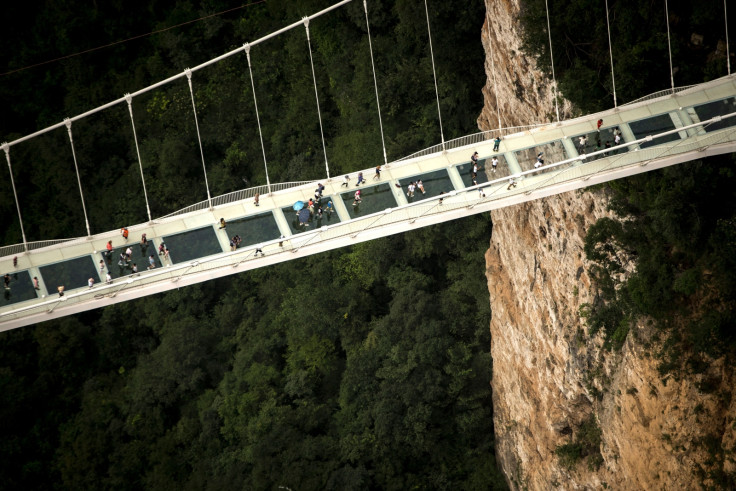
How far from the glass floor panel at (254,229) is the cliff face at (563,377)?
1093 centimetres

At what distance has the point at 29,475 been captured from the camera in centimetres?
6500

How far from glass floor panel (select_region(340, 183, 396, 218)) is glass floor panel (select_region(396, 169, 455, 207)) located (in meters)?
0.60

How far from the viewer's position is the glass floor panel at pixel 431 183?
1881 inches

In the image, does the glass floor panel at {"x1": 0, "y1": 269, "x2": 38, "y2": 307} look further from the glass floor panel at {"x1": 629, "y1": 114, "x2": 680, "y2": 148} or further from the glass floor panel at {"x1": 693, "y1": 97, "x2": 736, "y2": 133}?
the glass floor panel at {"x1": 693, "y1": 97, "x2": 736, "y2": 133}

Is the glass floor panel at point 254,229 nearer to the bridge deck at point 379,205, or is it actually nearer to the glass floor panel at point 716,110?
the bridge deck at point 379,205

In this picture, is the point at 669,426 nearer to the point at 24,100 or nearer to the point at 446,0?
the point at 446,0

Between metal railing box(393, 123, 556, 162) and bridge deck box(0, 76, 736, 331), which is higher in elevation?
metal railing box(393, 123, 556, 162)

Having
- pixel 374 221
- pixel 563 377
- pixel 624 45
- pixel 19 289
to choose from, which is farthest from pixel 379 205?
pixel 19 289

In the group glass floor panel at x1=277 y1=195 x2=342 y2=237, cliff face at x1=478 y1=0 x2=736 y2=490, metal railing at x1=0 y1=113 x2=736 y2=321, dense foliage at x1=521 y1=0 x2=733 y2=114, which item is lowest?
cliff face at x1=478 y1=0 x2=736 y2=490

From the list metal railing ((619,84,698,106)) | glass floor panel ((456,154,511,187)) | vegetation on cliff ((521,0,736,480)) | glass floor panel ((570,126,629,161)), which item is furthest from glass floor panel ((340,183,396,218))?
metal railing ((619,84,698,106))

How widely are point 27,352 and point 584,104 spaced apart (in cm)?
3352

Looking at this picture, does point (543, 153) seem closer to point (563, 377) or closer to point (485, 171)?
point (485, 171)

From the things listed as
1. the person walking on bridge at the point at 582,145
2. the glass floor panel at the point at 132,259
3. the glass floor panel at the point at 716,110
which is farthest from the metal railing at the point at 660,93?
the glass floor panel at the point at 132,259

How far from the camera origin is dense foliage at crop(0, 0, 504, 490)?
61.3 metres
